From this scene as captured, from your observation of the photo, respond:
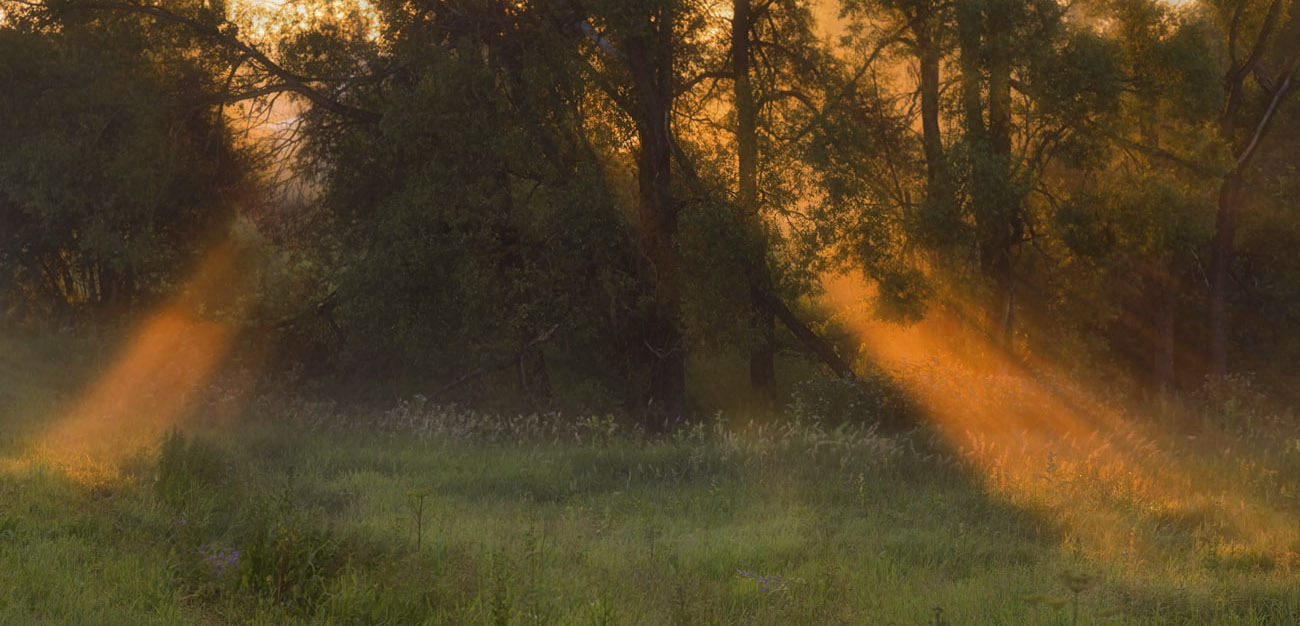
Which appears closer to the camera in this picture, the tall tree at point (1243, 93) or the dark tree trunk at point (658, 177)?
the dark tree trunk at point (658, 177)

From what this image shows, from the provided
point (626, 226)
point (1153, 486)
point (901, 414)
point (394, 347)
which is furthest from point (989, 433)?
point (394, 347)

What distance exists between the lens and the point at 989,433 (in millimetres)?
14812

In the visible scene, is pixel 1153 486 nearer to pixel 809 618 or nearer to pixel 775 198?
pixel 809 618

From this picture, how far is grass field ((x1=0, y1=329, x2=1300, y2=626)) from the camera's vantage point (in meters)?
6.68

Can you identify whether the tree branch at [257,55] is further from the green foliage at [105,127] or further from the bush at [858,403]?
the bush at [858,403]

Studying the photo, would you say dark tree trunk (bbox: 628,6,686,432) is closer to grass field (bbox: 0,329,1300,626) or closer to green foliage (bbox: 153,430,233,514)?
grass field (bbox: 0,329,1300,626)

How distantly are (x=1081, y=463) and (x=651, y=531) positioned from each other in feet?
17.8

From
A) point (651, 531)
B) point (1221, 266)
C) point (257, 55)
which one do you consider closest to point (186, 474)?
point (651, 531)

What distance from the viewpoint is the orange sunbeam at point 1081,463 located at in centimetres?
959

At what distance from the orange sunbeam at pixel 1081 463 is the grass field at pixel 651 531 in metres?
0.05

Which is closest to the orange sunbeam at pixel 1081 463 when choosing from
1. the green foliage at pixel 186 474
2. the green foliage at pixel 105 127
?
→ the green foliage at pixel 186 474

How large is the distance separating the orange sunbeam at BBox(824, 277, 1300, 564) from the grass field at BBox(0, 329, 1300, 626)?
5 centimetres

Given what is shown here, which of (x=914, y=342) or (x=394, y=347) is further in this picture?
(x=914, y=342)

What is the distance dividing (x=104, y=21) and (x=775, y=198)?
12.6m
